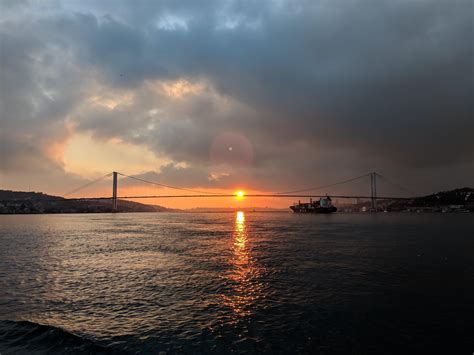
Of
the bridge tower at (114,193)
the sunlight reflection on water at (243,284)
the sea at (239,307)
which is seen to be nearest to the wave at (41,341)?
Answer: the sea at (239,307)

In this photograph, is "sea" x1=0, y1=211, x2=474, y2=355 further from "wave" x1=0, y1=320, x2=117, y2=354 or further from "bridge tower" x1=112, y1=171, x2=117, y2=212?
"bridge tower" x1=112, y1=171, x2=117, y2=212

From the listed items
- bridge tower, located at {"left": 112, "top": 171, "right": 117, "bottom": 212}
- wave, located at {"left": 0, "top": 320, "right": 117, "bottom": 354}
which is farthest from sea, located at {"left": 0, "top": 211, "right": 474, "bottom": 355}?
A: bridge tower, located at {"left": 112, "top": 171, "right": 117, "bottom": 212}

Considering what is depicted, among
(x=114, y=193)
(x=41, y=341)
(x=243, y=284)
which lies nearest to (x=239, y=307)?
(x=243, y=284)

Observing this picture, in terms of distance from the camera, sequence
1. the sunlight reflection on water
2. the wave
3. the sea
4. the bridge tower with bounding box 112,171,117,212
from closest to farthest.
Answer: the wave
the sea
the sunlight reflection on water
the bridge tower with bounding box 112,171,117,212

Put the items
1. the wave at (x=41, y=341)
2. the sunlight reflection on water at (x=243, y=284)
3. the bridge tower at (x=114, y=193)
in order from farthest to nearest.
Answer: the bridge tower at (x=114, y=193), the sunlight reflection on water at (x=243, y=284), the wave at (x=41, y=341)

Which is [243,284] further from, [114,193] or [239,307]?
[114,193]

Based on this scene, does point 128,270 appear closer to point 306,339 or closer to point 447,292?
point 306,339

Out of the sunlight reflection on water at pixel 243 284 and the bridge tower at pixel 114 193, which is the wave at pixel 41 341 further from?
the bridge tower at pixel 114 193

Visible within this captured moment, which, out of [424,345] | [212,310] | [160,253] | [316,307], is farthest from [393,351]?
[160,253]
